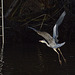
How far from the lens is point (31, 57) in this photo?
14266 millimetres

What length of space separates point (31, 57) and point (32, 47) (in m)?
3.24

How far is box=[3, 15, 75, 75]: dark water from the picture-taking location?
11.5m

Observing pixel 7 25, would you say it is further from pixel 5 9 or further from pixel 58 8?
pixel 58 8

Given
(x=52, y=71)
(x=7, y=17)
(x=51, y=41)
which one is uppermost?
(x=7, y=17)

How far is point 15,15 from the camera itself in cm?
1989

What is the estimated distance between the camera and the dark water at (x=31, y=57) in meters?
11.5

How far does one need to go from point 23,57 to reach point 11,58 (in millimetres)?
650

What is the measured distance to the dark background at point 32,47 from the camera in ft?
38.6

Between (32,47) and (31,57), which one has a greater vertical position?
(32,47)

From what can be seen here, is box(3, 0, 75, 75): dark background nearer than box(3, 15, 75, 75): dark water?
No

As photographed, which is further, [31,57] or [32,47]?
[32,47]

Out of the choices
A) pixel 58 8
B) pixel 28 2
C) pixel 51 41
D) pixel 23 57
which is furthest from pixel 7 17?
pixel 51 41

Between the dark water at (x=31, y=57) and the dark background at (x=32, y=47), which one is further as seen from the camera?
the dark background at (x=32, y=47)

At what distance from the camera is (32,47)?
17.5 metres
